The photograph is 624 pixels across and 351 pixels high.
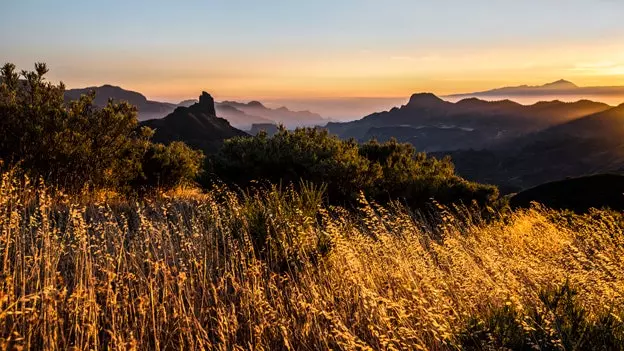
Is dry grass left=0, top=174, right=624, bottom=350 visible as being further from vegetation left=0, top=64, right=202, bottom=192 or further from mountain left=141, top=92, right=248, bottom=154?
mountain left=141, top=92, right=248, bottom=154

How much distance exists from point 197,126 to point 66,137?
12242 centimetres

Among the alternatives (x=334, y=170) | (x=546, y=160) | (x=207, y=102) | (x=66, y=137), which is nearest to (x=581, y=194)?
(x=334, y=170)

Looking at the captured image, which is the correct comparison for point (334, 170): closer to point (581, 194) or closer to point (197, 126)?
point (581, 194)

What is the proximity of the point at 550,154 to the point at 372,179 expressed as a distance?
195239mm

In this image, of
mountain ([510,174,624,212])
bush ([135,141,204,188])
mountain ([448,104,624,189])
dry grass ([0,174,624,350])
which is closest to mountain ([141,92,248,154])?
mountain ([448,104,624,189])

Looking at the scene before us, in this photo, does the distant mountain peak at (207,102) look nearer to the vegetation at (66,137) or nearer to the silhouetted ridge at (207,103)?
the silhouetted ridge at (207,103)

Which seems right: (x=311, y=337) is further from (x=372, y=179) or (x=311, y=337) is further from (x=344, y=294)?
(x=372, y=179)

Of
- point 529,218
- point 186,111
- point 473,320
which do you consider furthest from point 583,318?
point 186,111

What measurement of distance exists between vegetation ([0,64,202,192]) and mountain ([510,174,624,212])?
15.7 metres

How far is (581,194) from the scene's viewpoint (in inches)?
800

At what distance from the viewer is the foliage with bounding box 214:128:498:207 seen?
1094cm

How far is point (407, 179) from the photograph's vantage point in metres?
12.1

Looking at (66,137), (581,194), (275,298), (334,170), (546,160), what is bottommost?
(546,160)

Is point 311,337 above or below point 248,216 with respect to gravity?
below
